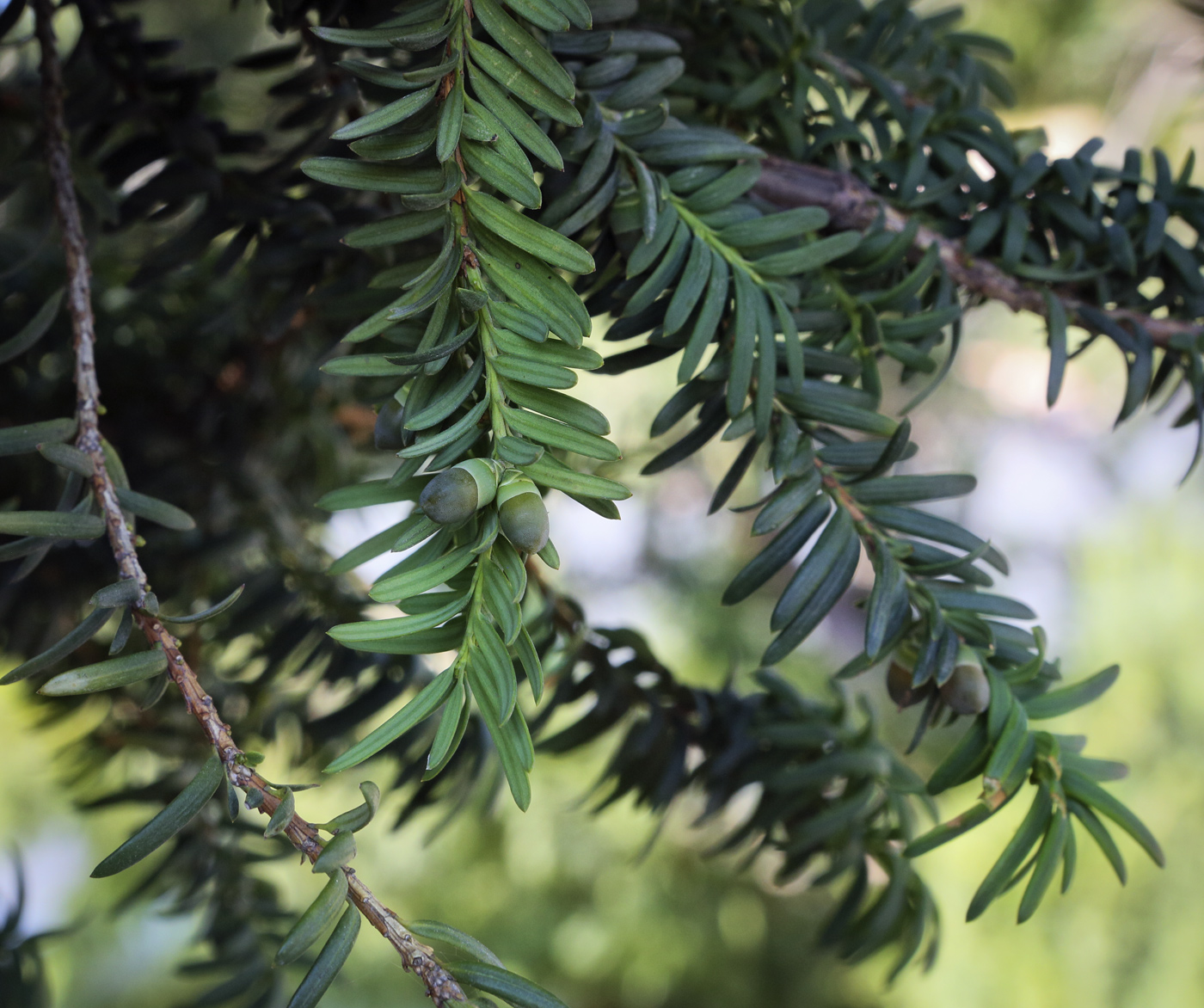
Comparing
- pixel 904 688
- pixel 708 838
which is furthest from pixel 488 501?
pixel 708 838

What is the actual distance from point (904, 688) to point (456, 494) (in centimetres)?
13

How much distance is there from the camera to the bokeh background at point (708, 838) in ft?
3.27

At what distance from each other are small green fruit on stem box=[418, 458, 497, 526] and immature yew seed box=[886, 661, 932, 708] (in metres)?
0.12

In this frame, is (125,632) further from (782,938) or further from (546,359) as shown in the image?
(782,938)

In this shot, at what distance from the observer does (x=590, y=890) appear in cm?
131

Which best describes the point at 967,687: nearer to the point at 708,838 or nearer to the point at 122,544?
the point at 122,544

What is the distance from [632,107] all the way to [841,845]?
245 mm

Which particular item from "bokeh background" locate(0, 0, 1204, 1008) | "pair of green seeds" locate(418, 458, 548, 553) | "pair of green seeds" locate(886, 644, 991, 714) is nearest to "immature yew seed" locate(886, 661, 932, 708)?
"pair of green seeds" locate(886, 644, 991, 714)

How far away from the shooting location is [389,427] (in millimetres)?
175

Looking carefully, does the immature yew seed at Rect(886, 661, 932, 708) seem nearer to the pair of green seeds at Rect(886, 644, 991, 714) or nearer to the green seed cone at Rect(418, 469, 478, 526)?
the pair of green seeds at Rect(886, 644, 991, 714)

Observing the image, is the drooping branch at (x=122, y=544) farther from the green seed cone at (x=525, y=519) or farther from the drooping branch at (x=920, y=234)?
the drooping branch at (x=920, y=234)

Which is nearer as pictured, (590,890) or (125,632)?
(125,632)

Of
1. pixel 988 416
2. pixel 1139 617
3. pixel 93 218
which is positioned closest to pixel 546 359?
pixel 93 218

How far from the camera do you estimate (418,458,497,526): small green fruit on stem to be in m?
0.14
